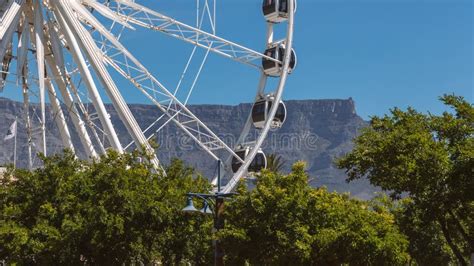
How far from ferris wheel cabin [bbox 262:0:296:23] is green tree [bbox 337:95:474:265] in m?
14.7

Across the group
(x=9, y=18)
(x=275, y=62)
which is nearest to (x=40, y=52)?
(x=9, y=18)

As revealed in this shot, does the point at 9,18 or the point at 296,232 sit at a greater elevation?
the point at 9,18

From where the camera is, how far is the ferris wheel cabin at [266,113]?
1876 inches

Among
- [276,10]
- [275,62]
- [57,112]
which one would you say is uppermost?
[276,10]

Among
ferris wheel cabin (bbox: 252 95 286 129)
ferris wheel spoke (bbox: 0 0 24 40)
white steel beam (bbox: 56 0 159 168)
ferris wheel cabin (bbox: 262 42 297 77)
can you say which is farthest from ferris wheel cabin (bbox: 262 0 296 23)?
ferris wheel spoke (bbox: 0 0 24 40)

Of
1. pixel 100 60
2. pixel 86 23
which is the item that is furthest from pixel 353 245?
pixel 86 23

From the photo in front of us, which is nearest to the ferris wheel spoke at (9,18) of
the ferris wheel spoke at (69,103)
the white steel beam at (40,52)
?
the white steel beam at (40,52)

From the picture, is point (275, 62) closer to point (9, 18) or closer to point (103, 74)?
point (103, 74)

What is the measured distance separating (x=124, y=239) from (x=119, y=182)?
268 cm

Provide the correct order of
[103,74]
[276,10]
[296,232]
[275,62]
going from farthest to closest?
[276,10] < [275,62] < [103,74] < [296,232]

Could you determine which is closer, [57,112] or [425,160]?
[425,160]

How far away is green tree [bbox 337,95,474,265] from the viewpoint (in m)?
32.1

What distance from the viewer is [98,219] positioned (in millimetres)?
34906

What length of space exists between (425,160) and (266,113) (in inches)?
645
